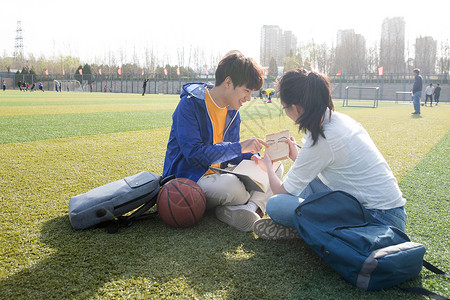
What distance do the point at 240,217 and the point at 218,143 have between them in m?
0.64

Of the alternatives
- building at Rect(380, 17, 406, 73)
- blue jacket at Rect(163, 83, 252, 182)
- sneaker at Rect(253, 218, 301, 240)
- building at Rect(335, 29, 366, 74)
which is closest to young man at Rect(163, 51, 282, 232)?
blue jacket at Rect(163, 83, 252, 182)

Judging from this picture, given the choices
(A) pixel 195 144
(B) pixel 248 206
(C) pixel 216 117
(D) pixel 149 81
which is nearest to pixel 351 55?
(D) pixel 149 81

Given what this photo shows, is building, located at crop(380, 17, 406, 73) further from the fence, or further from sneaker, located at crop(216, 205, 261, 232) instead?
sneaker, located at crop(216, 205, 261, 232)

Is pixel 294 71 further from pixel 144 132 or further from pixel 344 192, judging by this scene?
pixel 144 132

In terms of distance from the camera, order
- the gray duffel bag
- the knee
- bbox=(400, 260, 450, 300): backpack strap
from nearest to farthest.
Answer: bbox=(400, 260, 450, 300): backpack strap
the knee
the gray duffel bag

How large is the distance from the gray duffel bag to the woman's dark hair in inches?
54.1

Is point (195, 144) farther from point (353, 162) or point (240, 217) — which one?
point (353, 162)

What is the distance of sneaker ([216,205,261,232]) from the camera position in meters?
2.96

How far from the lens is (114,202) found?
114 inches

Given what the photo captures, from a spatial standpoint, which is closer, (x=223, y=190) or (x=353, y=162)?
(x=353, y=162)

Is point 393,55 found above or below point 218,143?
above

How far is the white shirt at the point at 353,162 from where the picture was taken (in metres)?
2.30

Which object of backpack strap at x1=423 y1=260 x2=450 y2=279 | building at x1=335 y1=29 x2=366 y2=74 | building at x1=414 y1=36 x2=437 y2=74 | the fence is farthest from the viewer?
building at x1=335 y1=29 x2=366 y2=74

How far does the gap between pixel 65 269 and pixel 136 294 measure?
1.85 ft
